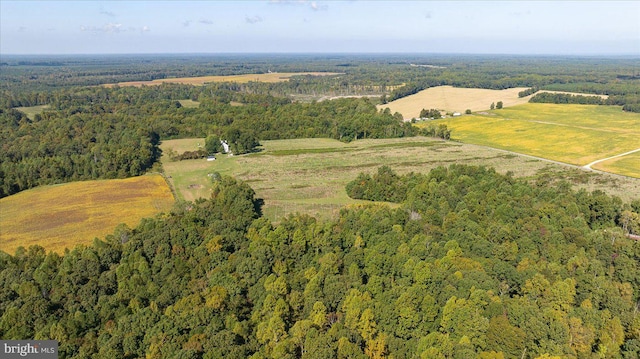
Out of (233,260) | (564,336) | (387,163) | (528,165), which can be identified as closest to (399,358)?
(564,336)

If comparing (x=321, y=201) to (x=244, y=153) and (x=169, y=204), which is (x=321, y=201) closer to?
(x=169, y=204)

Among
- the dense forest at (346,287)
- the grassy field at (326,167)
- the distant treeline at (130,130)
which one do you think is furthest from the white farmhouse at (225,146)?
the dense forest at (346,287)

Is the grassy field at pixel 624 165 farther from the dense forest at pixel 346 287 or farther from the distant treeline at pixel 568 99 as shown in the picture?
the distant treeline at pixel 568 99

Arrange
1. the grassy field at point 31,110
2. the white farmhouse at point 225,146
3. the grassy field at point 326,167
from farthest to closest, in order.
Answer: the grassy field at point 31,110 < the white farmhouse at point 225,146 < the grassy field at point 326,167

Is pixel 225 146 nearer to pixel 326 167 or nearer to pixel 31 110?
pixel 326 167

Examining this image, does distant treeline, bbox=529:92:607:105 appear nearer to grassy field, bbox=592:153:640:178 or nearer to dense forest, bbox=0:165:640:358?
grassy field, bbox=592:153:640:178

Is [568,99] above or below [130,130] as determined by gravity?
above

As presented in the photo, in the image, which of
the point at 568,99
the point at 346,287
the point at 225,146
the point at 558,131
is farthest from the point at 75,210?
the point at 568,99
